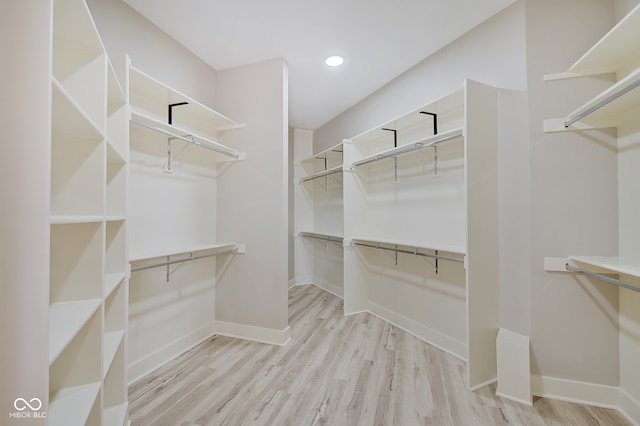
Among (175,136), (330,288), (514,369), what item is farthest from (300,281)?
(514,369)

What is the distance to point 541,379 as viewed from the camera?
1722 millimetres

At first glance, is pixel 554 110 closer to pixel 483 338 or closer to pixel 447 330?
pixel 483 338

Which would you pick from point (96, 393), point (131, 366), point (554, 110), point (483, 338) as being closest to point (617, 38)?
point (554, 110)

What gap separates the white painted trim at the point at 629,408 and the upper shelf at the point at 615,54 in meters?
1.82

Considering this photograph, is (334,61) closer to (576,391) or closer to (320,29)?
(320,29)

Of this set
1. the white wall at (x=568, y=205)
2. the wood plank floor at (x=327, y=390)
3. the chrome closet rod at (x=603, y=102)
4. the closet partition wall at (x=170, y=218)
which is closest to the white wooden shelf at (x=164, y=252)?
the closet partition wall at (x=170, y=218)

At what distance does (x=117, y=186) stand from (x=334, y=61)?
211cm

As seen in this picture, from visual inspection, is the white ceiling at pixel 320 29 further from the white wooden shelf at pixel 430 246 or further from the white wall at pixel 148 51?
the white wooden shelf at pixel 430 246

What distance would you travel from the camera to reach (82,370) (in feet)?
3.54

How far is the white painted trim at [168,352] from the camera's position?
6.31 feet

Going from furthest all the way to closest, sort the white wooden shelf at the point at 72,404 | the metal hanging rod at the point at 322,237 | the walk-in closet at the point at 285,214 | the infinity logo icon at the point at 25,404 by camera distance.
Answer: the metal hanging rod at the point at 322,237 < the walk-in closet at the point at 285,214 < the white wooden shelf at the point at 72,404 < the infinity logo icon at the point at 25,404

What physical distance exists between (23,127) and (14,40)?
0.21 meters

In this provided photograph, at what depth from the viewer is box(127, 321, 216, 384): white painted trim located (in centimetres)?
192

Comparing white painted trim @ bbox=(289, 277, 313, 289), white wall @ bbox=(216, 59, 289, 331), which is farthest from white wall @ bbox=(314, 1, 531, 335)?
white painted trim @ bbox=(289, 277, 313, 289)
